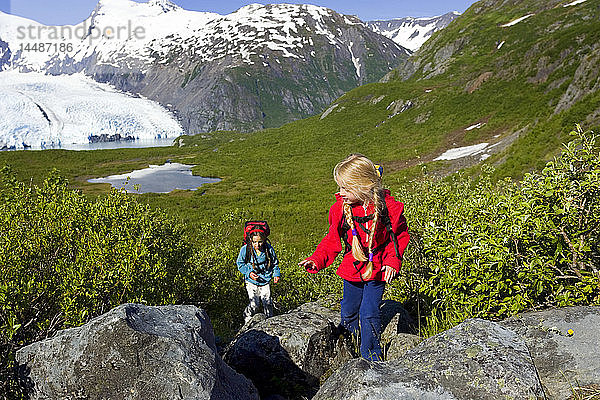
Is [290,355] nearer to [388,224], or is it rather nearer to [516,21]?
[388,224]

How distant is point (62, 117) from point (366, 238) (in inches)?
6909

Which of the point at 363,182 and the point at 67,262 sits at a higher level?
the point at 363,182

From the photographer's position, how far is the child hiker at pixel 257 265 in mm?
9227

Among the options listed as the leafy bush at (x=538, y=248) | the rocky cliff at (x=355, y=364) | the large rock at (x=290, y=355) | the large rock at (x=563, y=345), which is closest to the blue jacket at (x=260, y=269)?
the large rock at (x=290, y=355)

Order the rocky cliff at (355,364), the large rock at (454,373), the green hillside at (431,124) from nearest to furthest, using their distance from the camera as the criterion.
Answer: the large rock at (454,373) → the rocky cliff at (355,364) → the green hillside at (431,124)

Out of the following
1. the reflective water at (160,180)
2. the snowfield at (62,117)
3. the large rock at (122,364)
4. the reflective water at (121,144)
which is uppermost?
the snowfield at (62,117)

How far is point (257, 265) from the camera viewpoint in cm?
939

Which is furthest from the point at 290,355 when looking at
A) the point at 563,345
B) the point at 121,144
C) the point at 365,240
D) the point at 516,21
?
the point at 121,144

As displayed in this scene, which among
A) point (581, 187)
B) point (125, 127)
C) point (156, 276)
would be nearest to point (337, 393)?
point (581, 187)

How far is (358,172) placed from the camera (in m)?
5.84

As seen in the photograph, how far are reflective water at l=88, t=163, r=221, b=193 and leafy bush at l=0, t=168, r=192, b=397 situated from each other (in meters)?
53.9

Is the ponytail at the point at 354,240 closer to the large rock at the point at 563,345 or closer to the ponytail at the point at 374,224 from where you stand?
the ponytail at the point at 374,224

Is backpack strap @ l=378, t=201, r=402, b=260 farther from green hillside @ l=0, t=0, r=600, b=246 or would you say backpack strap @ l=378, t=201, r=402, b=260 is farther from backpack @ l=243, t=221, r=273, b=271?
green hillside @ l=0, t=0, r=600, b=246

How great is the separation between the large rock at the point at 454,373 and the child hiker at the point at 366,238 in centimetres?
183
